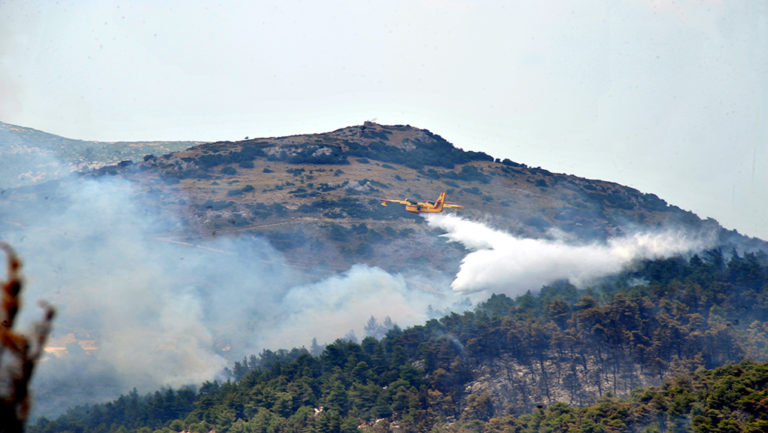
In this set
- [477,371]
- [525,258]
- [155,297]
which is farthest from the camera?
[525,258]

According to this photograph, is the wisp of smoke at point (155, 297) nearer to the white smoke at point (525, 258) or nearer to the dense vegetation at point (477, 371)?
the white smoke at point (525, 258)

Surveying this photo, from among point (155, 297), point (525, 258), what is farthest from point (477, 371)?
point (155, 297)

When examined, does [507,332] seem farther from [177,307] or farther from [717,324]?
[177,307]

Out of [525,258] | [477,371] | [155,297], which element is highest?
[525,258]

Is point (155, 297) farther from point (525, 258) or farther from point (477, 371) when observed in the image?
point (525, 258)

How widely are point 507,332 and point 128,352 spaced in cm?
6137

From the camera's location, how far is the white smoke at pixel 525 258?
5763 inches

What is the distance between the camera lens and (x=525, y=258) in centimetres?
14800

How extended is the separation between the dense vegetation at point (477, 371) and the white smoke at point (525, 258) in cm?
2257

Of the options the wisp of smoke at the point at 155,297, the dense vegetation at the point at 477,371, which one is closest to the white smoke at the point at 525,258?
the wisp of smoke at the point at 155,297

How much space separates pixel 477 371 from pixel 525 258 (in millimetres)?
44983

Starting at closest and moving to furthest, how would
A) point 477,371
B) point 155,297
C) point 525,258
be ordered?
point 477,371 < point 155,297 < point 525,258

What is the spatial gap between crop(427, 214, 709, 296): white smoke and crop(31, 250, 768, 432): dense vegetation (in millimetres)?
22574

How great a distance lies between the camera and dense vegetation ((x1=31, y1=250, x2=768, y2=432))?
95.6 meters
